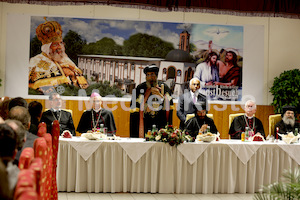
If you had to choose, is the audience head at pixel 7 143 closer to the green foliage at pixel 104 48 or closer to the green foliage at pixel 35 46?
the green foliage at pixel 104 48

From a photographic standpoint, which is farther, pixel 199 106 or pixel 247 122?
pixel 199 106

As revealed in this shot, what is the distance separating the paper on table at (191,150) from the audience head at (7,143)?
13.7ft

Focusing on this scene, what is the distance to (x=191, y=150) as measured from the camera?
248 inches

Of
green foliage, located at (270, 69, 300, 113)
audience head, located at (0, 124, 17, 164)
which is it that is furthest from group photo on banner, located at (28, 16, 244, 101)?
audience head, located at (0, 124, 17, 164)

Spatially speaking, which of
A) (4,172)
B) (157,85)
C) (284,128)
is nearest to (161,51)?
(157,85)

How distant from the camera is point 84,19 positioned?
916 cm

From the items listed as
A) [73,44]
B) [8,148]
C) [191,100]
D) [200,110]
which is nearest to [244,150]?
[200,110]

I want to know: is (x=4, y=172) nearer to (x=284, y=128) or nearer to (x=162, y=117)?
(x=162, y=117)

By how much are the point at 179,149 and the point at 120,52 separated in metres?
3.54

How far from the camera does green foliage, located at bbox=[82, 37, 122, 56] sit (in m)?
9.16

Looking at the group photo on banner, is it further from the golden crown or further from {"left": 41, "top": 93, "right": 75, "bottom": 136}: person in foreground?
{"left": 41, "top": 93, "right": 75, "bottom": 136}: person in foreground

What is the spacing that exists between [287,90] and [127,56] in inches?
131

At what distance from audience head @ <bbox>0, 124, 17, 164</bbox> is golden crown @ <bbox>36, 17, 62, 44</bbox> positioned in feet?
23.3

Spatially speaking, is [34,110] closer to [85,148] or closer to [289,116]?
[85,148]
